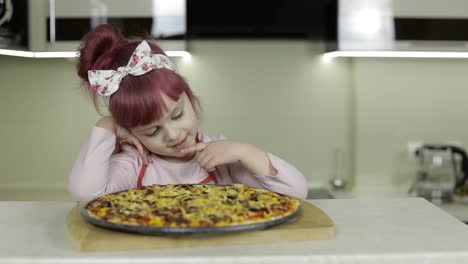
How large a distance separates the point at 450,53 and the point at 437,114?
0.31m

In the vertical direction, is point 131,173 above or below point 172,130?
below

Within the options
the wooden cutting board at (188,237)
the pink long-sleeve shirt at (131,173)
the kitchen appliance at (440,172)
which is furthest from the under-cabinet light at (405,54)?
the wooden cutting board at (188,237)

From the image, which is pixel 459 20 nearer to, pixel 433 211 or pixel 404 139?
pixel 404 139

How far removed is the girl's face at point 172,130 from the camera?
120 cm

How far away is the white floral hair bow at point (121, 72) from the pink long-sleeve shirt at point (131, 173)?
13 centimetres

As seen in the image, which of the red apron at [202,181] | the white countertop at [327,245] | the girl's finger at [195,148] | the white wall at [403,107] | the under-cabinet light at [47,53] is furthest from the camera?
the white wall at [403,107]

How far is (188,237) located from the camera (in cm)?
85

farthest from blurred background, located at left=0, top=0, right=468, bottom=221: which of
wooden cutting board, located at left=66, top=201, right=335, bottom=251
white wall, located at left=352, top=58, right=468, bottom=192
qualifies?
wooden cutting board, located at left=66, top=201, right=335, bottom=251

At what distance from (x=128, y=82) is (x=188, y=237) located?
430 mm

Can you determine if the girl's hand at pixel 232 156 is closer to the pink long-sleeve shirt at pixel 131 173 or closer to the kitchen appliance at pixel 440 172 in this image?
the pink long-sleeve shirt at pixel 131 173

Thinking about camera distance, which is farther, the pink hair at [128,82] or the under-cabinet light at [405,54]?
the under-cabinet light at [405,54]

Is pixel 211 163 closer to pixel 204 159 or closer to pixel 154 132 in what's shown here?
pixel 204 159

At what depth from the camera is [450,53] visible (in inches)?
96.3

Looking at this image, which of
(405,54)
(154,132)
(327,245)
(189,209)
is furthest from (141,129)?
(405,54)
